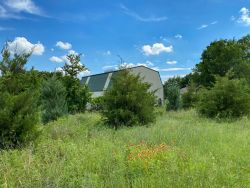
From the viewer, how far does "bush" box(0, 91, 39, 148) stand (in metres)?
7.77

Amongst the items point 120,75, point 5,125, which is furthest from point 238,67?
point 5,125

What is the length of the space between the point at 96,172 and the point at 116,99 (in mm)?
7686

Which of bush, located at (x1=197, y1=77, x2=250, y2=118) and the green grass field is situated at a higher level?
bush, located at (x1=197, y1=77, x2=250, y2=118)

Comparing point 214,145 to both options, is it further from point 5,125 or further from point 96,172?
point 5,125

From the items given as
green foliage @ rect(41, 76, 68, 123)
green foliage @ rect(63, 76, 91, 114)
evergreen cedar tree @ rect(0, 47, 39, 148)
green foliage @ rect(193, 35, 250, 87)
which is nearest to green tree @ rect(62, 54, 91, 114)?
green foliage @ rect(63, 76, 91, 114)

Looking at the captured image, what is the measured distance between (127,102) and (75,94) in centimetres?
1046

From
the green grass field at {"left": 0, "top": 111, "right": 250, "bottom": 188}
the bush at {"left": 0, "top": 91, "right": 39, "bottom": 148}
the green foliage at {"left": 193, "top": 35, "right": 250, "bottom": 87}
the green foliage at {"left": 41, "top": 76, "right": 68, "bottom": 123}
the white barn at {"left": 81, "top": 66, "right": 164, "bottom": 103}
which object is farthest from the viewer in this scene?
the white barn at {"left": 81, "top": 66, "right": 164, "bottom": 103}

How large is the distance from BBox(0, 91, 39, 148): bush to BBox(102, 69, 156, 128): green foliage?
487 centimetres

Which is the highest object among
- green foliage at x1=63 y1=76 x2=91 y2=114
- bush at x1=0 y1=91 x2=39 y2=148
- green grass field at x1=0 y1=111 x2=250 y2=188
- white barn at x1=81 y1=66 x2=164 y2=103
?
white barn at x1=81 y1=66 x2=164 y2=103

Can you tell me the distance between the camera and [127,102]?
12.9 meters

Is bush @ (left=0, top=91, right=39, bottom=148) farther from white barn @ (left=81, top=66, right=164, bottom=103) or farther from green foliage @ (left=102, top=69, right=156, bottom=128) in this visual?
white barn @ (left=81, top=66, right=164, bottom=103)

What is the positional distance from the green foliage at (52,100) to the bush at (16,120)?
8.86 metres

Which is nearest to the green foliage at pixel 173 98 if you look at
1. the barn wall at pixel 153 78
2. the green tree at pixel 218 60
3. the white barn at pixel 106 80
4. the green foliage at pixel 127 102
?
the green foliage at pixel 127 102

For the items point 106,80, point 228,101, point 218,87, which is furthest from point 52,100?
point 106,80
